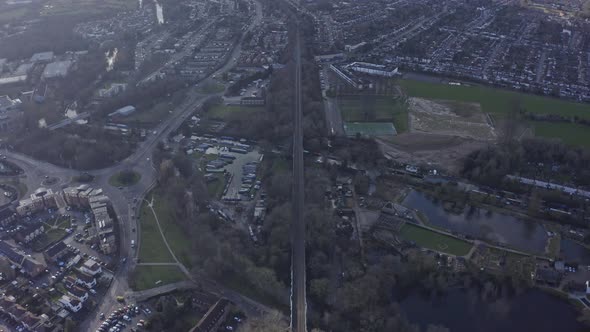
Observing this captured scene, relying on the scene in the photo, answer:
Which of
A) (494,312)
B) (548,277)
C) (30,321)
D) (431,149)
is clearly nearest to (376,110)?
(431,149)

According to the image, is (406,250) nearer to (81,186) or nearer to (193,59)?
(81,186)

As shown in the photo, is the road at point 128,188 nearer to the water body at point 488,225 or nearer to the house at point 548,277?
the water body at point 488,225

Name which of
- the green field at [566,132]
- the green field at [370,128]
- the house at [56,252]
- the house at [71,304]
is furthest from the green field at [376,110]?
the house at [71,304]

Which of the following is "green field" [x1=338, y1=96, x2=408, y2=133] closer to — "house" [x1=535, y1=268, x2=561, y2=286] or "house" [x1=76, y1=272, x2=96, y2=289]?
"house" [x1=535, y1=268, x2=561, y2=286]

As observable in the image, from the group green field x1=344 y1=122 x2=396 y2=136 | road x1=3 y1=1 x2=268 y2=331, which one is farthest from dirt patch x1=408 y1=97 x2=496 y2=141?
road x1=3 y1=1 x2=268 y2=331

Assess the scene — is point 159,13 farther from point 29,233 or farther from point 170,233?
point 170,233

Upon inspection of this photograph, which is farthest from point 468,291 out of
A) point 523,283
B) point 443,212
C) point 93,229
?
point 93,229
